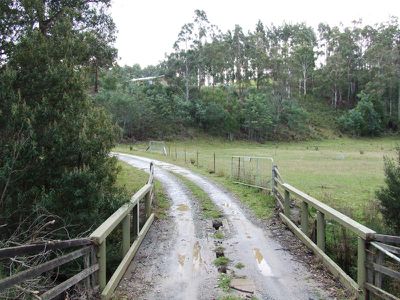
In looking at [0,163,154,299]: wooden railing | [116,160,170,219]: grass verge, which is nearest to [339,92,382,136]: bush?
[116,160,170,219]: grass verge

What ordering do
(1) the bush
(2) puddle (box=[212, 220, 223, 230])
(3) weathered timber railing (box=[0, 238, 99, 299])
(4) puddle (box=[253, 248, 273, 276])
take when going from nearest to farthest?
1. (3) weathered timber railing (box=[0, 238, 99, 299])
2. (4) puddle (box=[253, 248, 273, 276])
3. (2) puddle (box=[212, 220, 223, 230])
4. (1) the bush

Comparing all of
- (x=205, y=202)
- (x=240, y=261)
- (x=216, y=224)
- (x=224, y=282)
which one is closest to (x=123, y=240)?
(x=224, y=282)

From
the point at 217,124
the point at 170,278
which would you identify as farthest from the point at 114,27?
the point at 217,124

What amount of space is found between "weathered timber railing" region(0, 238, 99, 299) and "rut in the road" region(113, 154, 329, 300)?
1.24m

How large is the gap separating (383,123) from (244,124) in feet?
90.5

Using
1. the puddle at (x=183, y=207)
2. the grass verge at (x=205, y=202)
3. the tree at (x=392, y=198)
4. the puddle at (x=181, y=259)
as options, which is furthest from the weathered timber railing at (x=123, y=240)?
the tree at (x=392, y=198)

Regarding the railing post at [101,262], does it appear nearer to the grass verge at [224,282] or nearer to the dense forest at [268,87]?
the grass verge at [224,282]

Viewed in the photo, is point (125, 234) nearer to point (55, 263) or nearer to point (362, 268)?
point (55, 263)

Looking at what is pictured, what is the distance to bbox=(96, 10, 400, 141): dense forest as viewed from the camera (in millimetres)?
60719

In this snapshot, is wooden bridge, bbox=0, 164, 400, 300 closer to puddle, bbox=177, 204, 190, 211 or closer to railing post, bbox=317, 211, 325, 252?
railing post, bbox=317, 211, 325, 252

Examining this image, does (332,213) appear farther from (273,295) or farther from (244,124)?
(244,124)

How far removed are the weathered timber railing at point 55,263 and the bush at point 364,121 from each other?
7057 cm

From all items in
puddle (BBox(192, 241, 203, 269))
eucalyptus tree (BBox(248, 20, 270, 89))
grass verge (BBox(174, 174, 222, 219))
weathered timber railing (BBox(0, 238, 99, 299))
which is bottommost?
puddle (BBox(192, 241, 203, 269))

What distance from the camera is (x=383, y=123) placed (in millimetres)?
73625
